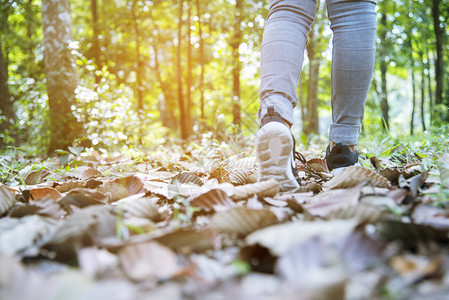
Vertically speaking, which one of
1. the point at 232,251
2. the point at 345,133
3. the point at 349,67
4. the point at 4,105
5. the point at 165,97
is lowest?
the point at 232,251

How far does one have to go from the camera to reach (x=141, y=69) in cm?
955

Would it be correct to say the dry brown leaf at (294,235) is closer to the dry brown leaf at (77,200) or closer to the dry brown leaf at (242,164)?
the dry brown leaf at (77,200)

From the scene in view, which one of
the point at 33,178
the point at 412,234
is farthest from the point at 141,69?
the point at 412,234

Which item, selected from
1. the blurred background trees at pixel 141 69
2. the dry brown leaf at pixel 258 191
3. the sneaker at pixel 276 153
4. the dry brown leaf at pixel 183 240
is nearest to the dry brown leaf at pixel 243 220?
the dry brown leaf at pixel 183 240

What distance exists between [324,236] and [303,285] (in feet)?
0.58

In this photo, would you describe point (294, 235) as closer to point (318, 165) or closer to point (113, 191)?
point (113, 191)

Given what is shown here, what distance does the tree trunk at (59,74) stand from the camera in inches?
161

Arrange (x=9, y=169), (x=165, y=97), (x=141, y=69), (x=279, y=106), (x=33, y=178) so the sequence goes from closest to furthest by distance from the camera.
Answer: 1. (x=279, y=106)
2. (x=33, y=178)
3. (x=9, y=169)
4. (x=141, y=69)
5. (x=165, y=97)

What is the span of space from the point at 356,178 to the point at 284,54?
25.4 inches

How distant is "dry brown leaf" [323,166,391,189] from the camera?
Answer: 133 cm

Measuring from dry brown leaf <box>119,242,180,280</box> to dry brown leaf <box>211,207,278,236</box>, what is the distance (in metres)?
0.19

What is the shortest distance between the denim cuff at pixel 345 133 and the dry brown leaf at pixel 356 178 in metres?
0.52

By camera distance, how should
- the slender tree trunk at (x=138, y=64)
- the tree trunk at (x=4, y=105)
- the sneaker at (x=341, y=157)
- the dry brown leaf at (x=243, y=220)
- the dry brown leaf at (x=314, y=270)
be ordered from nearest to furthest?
the dry brown leaf at (x=314, y=270)
the dry brown leaf at (x=243, y=220)
the sneaker at (x=341, y=157)
the tree trunk at (x=4, y=105)
the slender tree trunk at (x=138, y=64)

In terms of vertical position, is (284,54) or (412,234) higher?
(284,54)
